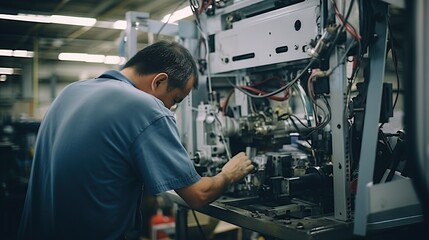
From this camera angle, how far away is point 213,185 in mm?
1579

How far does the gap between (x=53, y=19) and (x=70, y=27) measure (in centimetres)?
87

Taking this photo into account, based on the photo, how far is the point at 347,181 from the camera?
1489mm

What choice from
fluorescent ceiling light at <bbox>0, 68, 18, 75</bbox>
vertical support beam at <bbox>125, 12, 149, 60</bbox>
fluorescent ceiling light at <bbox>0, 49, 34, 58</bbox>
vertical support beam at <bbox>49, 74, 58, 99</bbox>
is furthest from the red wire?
vertical support beam at <bbox>49, 74, 58, 99</bbox>

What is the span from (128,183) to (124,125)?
0.74 feet

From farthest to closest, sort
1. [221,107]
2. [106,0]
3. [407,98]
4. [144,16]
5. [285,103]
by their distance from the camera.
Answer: [106,0], [144,16], [221,107], [285,103], [407,98]

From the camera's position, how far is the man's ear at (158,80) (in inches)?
65.8

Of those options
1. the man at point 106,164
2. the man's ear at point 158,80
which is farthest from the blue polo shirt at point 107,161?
the man's ear at point 158,80

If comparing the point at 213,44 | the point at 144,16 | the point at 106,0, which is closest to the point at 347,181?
the point at 213,44

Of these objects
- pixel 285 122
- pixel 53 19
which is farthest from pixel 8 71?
pixel 285 122

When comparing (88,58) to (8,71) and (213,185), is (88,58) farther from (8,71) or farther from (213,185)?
(213,185)

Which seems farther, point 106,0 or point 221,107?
point 106,0

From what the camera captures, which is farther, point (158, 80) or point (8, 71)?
point (8, 71)

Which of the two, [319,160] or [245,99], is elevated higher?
[245,99]

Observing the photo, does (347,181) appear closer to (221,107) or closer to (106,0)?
(221,107)
